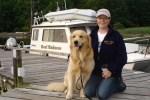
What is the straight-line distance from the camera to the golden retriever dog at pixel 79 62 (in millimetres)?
4543

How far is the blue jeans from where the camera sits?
466 centimetres

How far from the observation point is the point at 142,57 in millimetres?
10000

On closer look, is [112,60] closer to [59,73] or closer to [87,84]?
[87,84]

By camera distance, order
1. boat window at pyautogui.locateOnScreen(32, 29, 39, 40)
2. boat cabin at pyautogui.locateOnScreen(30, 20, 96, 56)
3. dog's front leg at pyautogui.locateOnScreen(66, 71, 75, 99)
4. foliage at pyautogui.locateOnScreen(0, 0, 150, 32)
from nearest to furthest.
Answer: dog's front leg at pyautogui.locateOnScreen(66, 71, 75, 99)
boat cabin at pyautogui.locateOnScreen(30, 20, 96, 56)
boat window at pyautogui.locateOnScreen(32, 29, 39, 40)
foliage at pyautogui.locateOnScreen(0, 0, 150, 32)

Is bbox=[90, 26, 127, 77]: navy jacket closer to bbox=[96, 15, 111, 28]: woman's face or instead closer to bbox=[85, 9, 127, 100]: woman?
bbox=[85, 9, 127, 100]: woman

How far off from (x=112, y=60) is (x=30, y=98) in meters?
1.65

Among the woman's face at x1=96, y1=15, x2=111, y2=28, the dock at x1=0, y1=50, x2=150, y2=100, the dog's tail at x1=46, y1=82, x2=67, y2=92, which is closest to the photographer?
the woman's face at x1=96, y1=15, x2=111, y2=28

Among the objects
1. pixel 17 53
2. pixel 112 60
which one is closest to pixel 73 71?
pixel 112 60

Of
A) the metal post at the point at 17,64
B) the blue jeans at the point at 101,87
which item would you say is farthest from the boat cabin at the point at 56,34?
the blue jeans at the point at 101,87

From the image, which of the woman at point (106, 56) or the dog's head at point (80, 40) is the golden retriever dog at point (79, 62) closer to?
the dog's head at point (80, 40)

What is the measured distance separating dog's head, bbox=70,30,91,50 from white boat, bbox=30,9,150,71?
17.2ft

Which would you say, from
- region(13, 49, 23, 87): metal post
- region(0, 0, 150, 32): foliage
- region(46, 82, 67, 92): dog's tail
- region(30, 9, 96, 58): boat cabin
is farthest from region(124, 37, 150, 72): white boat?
region(0, 0, 150, 32): foliage

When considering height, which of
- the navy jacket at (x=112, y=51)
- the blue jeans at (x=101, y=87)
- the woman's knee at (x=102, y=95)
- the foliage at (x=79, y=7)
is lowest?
the woman's knee at (x=102, y=95)

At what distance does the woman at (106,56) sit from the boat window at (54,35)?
654 cm
